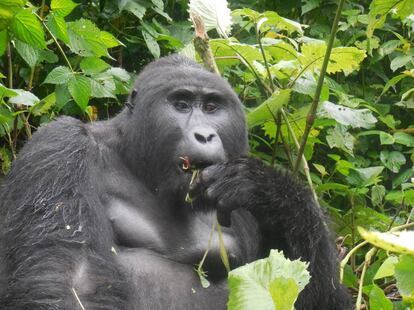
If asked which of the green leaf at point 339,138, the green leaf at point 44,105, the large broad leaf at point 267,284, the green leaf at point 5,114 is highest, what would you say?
the large broad leaf at point 267,284

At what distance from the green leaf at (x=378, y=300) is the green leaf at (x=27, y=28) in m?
1.83

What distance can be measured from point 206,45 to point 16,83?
1467 mm

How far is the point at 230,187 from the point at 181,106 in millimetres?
471

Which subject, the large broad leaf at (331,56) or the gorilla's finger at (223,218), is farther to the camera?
the large broad leaf at (331,56)

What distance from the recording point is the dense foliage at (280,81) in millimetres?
3713

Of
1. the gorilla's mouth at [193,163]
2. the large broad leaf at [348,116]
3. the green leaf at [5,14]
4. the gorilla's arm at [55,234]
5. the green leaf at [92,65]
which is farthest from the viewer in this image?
the green leaf at [92,65]

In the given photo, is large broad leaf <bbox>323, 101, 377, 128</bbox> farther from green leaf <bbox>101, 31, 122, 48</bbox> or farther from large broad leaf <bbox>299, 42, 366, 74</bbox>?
green leaf <bbox>101, 31, 122, 48</bbox>

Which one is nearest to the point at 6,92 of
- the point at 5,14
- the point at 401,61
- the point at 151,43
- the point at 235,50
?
the point at 5,14

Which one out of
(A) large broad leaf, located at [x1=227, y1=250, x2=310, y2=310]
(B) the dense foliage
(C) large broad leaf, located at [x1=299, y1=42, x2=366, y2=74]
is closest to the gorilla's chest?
(B) the dense foliage

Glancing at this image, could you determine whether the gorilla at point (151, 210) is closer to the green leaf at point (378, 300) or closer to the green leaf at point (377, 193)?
the green leaf at point (378, 300)

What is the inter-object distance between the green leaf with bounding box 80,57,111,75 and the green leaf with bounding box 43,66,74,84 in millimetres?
78

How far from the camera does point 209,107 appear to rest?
3383 mm

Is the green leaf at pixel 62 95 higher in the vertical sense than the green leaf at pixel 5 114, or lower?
higher

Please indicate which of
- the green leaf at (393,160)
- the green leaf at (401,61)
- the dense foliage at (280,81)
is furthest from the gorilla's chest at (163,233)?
the green leaf at (401,61)
